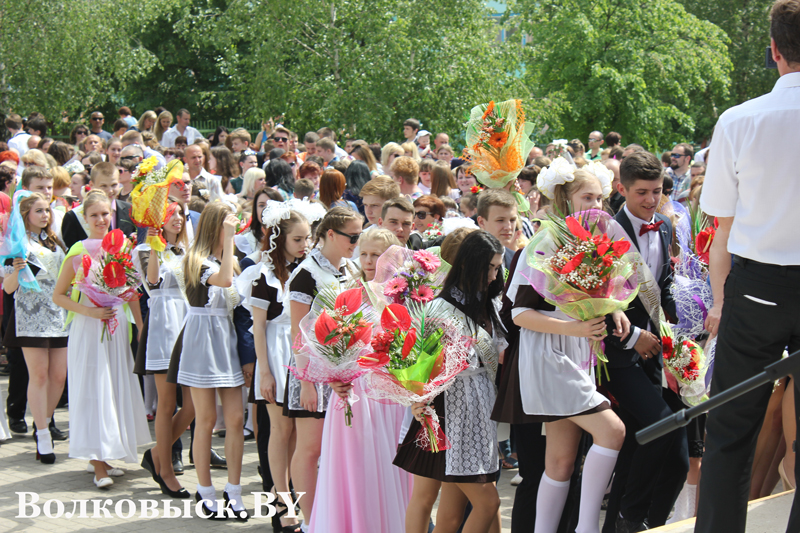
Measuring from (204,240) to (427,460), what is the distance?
2586 mm

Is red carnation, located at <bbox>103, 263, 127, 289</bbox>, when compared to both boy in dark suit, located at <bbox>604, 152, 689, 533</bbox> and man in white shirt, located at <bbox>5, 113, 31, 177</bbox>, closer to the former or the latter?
boy in dark suit, located at <bbox>604, 152, 689, 533</bbox>

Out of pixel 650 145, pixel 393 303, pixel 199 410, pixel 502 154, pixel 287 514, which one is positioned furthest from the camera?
pixel 650 145

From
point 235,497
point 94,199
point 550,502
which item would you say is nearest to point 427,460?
point 550,502

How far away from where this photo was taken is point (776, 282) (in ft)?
9.74

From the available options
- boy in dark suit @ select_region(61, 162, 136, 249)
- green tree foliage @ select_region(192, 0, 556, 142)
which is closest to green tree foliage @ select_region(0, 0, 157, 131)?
green tree foliage @ select_region(192, 0, 556, 142)

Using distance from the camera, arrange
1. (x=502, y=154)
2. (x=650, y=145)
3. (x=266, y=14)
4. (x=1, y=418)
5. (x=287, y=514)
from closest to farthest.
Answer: (x=287, y=514) → (x=502, y=154) → (x=1, y=418) → (x=266, y=14) → (x=650, y=145)

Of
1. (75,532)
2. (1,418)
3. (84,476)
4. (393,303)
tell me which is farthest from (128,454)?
(393,303)

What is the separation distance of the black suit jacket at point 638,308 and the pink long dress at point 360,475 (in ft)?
4.22

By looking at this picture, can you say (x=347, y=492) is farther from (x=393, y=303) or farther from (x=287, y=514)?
(x=393, y=303)

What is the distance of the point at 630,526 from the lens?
4484 millimetres

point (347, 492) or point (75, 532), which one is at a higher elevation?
point (347, 492)

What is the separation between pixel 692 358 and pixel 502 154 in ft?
7.63

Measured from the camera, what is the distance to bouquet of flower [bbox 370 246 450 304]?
13.2ft

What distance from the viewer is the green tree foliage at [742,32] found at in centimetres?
3284
